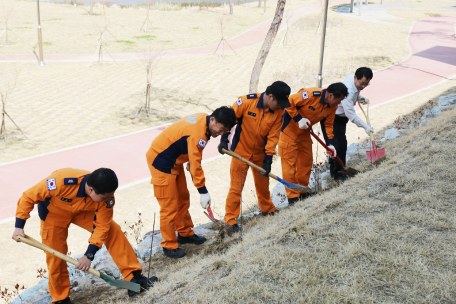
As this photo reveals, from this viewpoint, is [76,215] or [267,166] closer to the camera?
[76,215]

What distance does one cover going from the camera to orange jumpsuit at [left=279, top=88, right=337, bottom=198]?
5066mm

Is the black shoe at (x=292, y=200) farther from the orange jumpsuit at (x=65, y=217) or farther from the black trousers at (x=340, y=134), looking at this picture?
the orange jumpsuit at (x=65, y=217)

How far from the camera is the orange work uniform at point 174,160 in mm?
4008

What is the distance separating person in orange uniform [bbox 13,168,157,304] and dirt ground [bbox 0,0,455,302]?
5.07ft

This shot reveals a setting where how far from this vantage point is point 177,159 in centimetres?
428

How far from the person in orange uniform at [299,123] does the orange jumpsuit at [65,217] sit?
94.0 inches

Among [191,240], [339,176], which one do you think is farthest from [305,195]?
[191,240]

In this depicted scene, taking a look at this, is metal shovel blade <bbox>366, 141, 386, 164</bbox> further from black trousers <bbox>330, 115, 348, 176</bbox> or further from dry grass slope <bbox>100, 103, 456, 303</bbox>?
dry grass slope <bbox>100, 103, 456, 303</bbox>

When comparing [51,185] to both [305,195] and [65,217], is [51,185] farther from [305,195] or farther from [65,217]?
[305,195]

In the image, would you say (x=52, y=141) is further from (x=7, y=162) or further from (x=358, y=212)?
(x=358, y=212)

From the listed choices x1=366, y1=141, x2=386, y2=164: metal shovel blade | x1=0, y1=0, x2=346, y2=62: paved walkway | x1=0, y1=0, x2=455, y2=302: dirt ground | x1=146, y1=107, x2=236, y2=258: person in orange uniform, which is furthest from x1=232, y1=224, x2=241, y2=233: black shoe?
x1=0, y1=0, x2=346, y2=62: paved walkway

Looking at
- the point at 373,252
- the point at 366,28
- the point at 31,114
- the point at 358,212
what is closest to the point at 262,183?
the point at 358,212

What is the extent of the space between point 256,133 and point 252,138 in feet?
0.31

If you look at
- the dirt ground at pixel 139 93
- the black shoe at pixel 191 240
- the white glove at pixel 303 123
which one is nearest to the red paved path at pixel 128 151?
the dirt ground at pixel 139 93
